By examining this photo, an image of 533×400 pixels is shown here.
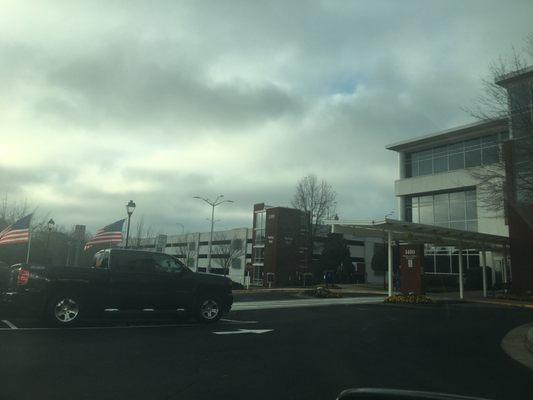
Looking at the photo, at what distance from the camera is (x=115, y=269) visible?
1232 centimetres

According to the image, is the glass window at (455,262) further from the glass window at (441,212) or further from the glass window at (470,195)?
the glass window at (470,195)

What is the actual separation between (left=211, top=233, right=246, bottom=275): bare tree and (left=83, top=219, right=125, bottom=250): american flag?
41842mm

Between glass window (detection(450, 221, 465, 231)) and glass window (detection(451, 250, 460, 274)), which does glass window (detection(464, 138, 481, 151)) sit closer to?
glass window (detection(450, 221, 465, 231))

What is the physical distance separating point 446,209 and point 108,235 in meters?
33.5

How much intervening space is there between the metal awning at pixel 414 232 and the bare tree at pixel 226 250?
39278mm

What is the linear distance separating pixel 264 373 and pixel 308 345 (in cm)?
289

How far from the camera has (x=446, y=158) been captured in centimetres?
4706

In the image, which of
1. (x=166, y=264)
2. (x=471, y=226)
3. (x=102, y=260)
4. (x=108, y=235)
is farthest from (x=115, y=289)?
(x=471, y=226)

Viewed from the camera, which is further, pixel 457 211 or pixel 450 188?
pixel 457 211

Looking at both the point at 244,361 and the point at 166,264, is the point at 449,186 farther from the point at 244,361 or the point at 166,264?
the point at 244,361

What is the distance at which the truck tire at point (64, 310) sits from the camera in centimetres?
1137

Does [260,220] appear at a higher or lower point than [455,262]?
higher

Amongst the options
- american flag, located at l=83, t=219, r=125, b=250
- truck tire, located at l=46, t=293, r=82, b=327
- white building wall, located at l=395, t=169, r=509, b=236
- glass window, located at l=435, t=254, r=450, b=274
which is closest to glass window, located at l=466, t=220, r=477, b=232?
white building wall, located at l=395, t=169, r=509, b=236

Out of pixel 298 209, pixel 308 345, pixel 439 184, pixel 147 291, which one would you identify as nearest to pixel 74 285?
pixel 147 291
